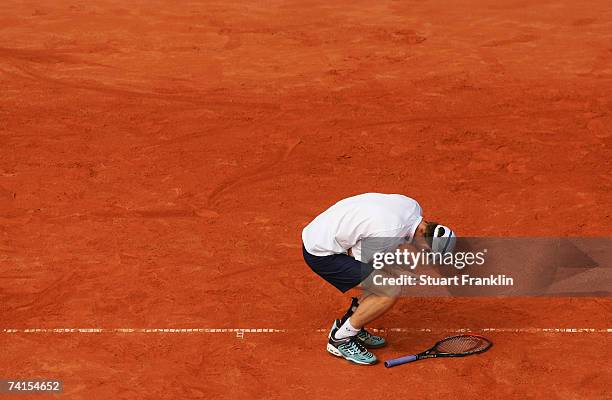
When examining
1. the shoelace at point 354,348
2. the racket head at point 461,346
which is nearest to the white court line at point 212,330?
the racket head at point 461,346

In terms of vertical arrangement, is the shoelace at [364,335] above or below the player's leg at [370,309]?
below

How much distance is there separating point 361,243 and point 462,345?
1399 mm

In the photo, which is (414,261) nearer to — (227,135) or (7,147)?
(227,135)

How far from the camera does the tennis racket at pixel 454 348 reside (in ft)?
30.0

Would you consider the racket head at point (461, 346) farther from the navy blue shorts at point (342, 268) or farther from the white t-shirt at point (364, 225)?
the white t-shirt at point (364, 225)

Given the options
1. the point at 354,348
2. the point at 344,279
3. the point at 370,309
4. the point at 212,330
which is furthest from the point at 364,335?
the point at 212,330

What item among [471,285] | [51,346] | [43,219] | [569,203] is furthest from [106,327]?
[569,203]

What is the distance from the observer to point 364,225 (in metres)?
8.79

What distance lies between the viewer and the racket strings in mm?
9250

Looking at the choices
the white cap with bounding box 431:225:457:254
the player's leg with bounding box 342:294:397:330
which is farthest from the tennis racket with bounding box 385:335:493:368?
the white cap with bounding box 431:225:457:254

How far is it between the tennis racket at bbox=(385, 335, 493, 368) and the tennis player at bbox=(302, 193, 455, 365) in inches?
11.8

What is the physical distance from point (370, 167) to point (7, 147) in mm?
5051

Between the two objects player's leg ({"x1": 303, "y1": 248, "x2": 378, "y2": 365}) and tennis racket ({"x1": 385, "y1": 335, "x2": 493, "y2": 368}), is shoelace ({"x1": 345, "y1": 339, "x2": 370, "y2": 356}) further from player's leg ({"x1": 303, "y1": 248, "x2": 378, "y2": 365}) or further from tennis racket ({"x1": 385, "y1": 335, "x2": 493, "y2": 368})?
tennis racket ({"x1": 385, "y1": 335, "x2": 493, "y2": 368})

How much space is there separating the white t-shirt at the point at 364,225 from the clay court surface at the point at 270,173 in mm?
1099
